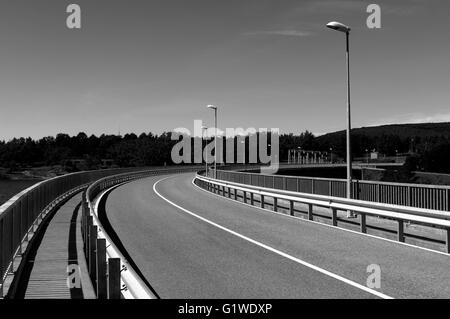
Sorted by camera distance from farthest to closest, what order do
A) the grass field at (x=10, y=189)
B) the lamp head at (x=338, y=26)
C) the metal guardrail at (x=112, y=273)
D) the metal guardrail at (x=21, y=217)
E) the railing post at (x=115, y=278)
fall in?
the grass field at (x=10, y=189)
the lamp head at (x=338, y=26)
the metal guardrail at (x=21, y=217)
the railing post at (x=115, y=278)
the metal guardrail at (x=112, y=273)

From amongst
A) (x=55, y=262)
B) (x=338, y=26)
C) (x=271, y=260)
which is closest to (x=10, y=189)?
(x=338, y=26)

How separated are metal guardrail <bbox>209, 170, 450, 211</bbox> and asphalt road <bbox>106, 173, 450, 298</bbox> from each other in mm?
2133

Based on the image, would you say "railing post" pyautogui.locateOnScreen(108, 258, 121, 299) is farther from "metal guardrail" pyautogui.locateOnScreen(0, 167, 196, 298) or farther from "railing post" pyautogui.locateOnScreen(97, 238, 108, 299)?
"metal guardrail" pyautogui.locateOnScreen(0, 167, 196, 298)

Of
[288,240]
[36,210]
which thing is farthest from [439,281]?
[36,210]

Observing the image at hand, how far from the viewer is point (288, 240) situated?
12.8 metres

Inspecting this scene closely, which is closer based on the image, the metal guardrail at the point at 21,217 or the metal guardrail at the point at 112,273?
the metal guardrail at the point at 112,273

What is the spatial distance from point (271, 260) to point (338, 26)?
36.0ft

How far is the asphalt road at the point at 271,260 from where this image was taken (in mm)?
7879

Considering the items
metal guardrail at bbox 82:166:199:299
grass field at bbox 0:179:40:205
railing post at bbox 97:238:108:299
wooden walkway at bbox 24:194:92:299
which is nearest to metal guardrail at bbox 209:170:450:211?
metal guardrail at bbox 82:166:199:299

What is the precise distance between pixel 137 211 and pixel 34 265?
11393 mm

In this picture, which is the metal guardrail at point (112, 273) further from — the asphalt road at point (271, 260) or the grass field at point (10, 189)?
the grass field at point (10, 189)

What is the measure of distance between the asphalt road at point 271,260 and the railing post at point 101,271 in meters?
1.08

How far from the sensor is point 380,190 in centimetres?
1641

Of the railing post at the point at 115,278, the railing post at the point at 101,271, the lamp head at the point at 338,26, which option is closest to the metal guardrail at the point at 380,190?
the lamp head at the point at 338,26
